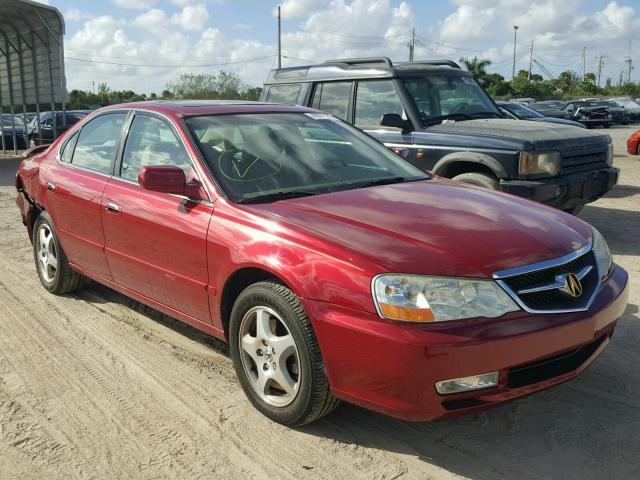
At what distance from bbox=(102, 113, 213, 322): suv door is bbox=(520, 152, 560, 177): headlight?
3728 millimetres

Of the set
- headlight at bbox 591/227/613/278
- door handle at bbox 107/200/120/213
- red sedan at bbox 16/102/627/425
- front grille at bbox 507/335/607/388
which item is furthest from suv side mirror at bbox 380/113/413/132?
front grille at bbox 507/335/607/388

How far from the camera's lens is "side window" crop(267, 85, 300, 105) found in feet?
26.3

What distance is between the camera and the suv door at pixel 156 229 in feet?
11.8

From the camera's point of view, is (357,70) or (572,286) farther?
(357,70)

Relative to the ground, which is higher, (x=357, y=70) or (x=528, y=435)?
(x=357, y=70)

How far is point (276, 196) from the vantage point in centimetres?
354

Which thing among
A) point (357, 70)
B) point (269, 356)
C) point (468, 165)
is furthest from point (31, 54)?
point (269, 356)

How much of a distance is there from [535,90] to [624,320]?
70.8m

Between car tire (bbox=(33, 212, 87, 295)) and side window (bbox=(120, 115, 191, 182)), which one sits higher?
side window (bbox=(120, 115, 191, 182))

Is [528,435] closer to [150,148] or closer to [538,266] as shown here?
[538,266]

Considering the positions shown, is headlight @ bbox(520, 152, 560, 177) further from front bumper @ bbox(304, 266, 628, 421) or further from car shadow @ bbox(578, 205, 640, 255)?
front bumper @ bbox(304, 266, 628, 421)

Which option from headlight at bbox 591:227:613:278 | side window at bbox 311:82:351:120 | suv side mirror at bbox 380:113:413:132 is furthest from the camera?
side window at bbox 311:82:351:120

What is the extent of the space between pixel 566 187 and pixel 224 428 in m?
4.69

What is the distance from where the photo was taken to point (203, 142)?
3850mm
